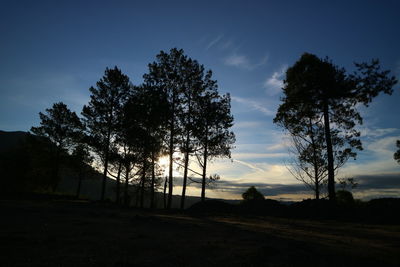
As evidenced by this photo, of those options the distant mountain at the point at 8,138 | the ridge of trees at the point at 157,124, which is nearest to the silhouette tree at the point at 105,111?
the ridge of trees at the point at 157,124

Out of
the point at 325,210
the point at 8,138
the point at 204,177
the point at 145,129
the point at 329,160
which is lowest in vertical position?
the point at 325,210

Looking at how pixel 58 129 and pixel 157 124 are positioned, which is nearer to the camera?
pixel 157 124

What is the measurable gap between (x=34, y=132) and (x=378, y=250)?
133ft

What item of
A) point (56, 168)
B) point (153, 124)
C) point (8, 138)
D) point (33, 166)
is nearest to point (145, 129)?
point (153, 124)

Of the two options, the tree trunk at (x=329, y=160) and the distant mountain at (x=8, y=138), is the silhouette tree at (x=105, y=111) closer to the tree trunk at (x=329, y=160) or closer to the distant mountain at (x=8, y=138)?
the tree trunk at (x=329, y=160)

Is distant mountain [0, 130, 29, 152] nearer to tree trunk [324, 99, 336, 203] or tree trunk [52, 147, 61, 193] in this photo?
tree trunk [52, 147, 61, 193]

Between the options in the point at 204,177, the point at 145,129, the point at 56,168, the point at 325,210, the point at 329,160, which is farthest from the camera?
the point at 56,168

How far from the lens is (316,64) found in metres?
17.9

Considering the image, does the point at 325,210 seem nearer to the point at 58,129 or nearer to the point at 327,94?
the point at 327,94

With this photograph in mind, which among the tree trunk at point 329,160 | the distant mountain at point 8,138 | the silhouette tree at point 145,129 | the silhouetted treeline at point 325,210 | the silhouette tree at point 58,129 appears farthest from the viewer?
the distant mountain at point 8,138

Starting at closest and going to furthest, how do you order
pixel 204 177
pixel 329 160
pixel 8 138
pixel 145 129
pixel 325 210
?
1. pixel 325 210
2. pixel 329 160
3. pixel 204 177
4. pixel 145 129
5. pixel 8 138

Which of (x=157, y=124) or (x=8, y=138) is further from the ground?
(x=8, y=138)

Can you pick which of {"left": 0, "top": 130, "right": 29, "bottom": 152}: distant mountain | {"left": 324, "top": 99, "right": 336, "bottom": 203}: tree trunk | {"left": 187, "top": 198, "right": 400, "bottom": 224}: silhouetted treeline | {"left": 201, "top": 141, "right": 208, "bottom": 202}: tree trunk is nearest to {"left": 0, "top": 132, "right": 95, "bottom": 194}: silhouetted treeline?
{"left": 201, "top": 141, "right": 208, "bottom": 202}: tree trunk

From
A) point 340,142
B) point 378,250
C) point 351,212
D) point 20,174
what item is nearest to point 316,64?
point 340,142
